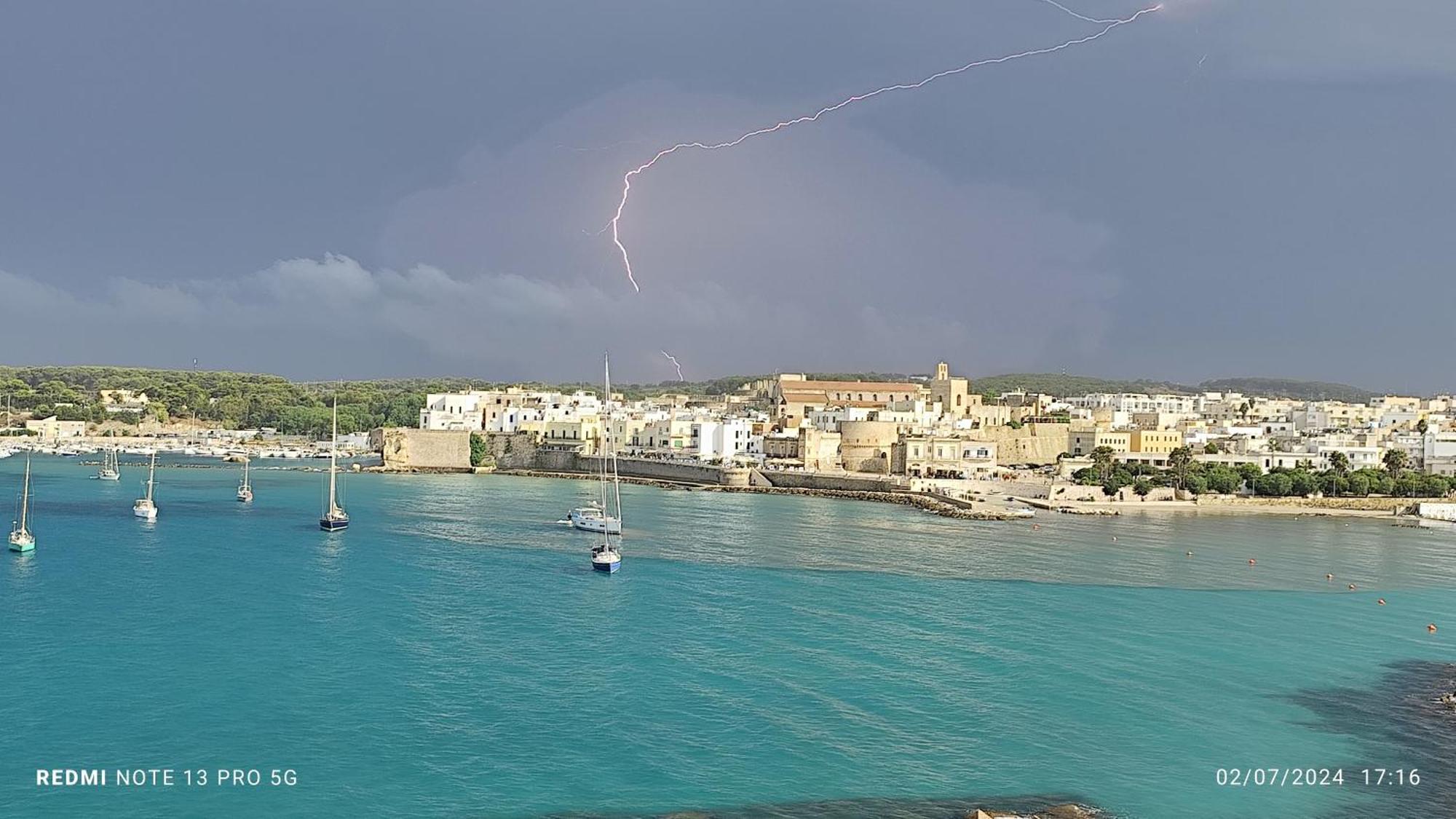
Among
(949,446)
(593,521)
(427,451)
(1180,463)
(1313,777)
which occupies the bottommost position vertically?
(1313,777)

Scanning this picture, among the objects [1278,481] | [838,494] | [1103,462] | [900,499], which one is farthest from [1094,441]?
[900,499]

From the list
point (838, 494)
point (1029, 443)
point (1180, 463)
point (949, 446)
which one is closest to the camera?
point (838, 494)

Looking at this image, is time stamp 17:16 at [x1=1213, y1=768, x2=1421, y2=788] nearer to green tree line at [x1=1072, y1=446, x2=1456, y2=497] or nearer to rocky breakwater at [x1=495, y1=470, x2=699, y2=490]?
green tree line at [x1=1072, y1=446, x2=1456, y2=497]

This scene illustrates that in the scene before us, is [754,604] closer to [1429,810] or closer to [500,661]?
[500,661]

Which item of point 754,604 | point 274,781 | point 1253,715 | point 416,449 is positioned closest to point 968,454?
point 416,449

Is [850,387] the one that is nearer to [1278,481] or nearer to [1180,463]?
[1180,463]

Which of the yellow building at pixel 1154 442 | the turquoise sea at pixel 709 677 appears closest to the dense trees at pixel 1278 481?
the yellow building at pixel 1154 442

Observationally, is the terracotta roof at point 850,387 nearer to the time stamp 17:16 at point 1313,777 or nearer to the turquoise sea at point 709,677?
the turquoise sea at point 709,677
